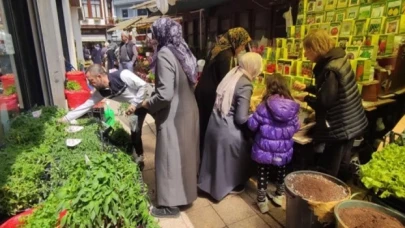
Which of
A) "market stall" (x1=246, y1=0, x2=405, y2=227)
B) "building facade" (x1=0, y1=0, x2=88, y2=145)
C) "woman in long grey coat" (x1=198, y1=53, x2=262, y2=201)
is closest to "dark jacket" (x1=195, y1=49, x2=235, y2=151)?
"woman in long grey coat" (x1=198, y1=53, x2=262, y2=201)

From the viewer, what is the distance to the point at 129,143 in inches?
102

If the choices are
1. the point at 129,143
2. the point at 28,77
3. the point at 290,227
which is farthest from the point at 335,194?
the point at 28,77

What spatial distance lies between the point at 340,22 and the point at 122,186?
124 inches

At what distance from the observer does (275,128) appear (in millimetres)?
2484

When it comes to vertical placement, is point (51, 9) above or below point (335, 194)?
above

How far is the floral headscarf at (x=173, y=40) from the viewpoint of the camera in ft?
7.43

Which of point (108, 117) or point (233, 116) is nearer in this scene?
point (233, 116)

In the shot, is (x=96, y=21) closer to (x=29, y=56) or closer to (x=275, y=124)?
(x=29, y=56)

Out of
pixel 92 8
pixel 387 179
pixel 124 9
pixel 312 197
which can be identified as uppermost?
pixel 124 9

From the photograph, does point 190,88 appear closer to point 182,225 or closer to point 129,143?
point 129,143

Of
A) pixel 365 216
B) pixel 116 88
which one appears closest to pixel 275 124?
pixel 365 216

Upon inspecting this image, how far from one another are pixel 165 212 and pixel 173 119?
94 cm

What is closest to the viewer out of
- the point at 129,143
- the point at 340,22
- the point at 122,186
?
the point at 122,186

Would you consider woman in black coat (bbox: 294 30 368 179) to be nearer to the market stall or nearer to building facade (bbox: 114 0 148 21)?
the market stall
